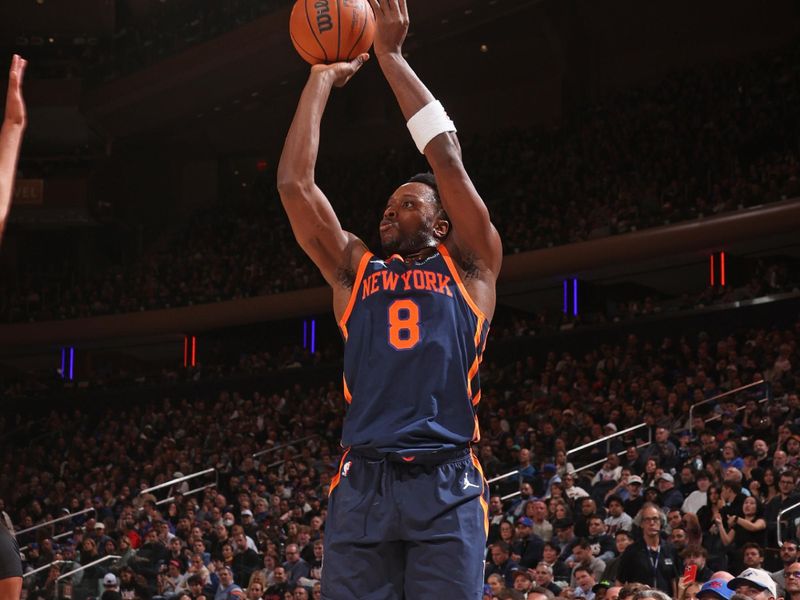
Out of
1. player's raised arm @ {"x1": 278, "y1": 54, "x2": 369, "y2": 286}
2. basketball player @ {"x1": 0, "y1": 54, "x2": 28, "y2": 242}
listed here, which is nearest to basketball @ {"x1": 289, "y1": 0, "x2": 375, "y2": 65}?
player's raised arm @ {"x1": 278, "y1": 54, "x2": 369, "y2": 286}

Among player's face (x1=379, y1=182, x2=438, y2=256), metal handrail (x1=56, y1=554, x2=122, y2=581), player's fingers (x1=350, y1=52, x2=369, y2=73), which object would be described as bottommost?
metal handrail (x1=56, y1=554, x2=122, y2=581)

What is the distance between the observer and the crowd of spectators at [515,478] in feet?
33.5

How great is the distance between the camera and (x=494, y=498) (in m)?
13.3

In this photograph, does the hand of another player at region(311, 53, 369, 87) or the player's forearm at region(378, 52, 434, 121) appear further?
the hand of another player at region(311, 53, 369, 87)

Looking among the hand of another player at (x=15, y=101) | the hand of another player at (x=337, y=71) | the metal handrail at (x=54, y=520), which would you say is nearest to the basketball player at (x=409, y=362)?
the hand of another player at (x=337, y=71)

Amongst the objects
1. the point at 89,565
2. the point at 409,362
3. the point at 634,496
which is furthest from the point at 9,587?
the point at 89,565

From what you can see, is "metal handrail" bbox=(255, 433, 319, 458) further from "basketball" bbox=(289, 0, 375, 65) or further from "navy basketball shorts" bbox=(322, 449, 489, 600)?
"navy basketball shorts" bbox=(322, 449, 489, 600)

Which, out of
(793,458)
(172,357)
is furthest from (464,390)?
(172,357)

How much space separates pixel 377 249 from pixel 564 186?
3.78 m

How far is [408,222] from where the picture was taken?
147 inches

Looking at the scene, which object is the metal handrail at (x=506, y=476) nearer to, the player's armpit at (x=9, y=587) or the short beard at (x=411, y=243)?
the player's armpit at (x=9, y=587)

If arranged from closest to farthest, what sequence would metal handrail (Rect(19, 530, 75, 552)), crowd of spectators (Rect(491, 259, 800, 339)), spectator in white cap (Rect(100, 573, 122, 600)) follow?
spectator in white cap (Rect(100, 573, 122, 600)) < metal handrail (Rect(19, 530, 75, 552)) < crowd of spectators (Rect(491, 259, 800, 339))

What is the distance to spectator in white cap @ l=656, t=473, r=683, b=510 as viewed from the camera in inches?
436

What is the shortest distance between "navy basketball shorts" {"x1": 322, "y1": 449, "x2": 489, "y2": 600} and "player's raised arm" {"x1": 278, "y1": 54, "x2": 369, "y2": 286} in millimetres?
676
